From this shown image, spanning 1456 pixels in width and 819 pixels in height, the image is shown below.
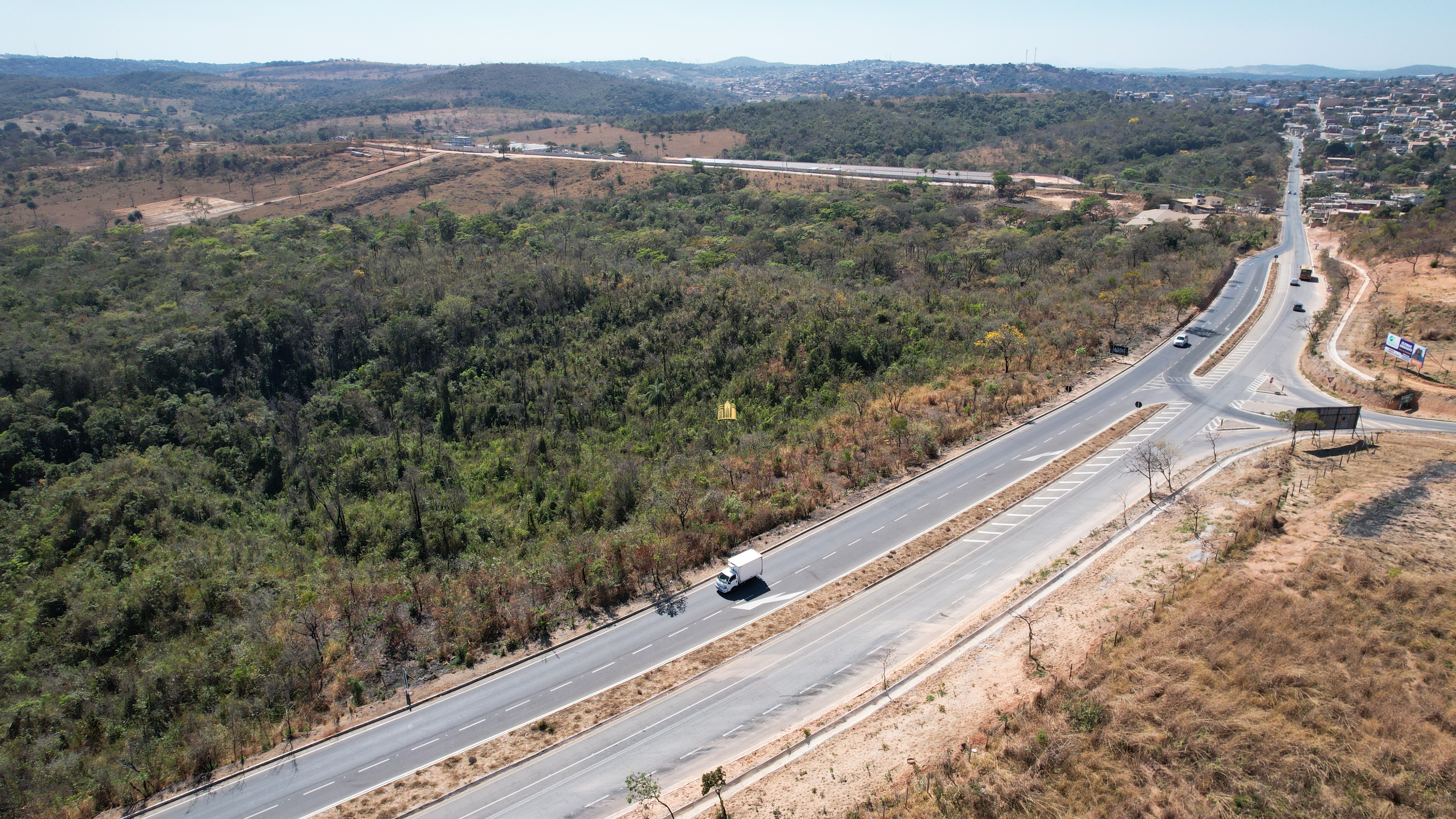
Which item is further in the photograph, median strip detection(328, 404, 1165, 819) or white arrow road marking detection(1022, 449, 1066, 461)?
white arrow road marking detection(1022, 449, 1066, 461)

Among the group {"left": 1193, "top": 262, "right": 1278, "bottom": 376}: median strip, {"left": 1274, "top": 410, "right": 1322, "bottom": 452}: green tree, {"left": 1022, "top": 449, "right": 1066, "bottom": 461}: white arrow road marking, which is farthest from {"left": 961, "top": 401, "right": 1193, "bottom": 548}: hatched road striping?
{"left": 1193, "top": 262, "right": 1278, "bottom": 376}: median strip

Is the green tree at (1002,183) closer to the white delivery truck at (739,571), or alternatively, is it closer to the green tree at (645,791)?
the white delivery truck at (739,571)

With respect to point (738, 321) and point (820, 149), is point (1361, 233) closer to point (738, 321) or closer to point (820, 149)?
point (738, 321)

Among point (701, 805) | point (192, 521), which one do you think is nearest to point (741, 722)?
point (701, 805)

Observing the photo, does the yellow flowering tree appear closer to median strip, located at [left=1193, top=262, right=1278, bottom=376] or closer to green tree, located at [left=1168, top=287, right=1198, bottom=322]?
median strip, located at [left=1193, top=262, right=1278, bottom=376]

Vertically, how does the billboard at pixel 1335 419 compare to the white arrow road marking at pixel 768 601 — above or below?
above

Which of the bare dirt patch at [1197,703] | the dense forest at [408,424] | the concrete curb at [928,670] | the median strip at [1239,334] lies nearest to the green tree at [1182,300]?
the dense forest at [408,424]
